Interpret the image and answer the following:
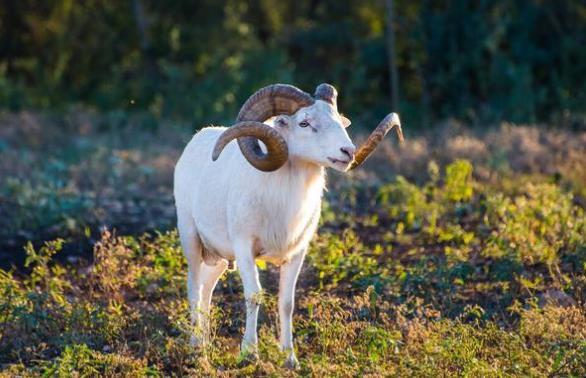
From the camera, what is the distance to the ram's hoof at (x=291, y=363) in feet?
26.6

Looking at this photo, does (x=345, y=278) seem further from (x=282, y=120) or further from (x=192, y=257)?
(x=282, y=120)

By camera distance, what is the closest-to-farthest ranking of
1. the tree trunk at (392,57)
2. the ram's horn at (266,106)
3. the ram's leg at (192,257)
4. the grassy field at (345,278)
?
the grassy field at (345,278) < the ram's horn at (266,106) < the ram's leg at (192,257) < the tree trunk at (392,57)

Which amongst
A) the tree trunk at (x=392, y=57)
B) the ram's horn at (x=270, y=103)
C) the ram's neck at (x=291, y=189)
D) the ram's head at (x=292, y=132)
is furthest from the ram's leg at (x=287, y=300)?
the tree trunk at (x=392, y=57)

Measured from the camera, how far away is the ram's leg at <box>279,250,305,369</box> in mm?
8375

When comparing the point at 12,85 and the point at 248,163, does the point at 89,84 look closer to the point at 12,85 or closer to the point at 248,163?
the point at 12,85

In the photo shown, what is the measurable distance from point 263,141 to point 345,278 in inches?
100

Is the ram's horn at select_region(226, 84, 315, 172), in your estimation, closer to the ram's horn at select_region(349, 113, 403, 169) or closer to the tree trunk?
the ram's horn at select_region(349, 113, 403, 169)

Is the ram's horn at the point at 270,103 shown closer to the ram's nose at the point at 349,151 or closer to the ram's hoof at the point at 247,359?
the ram's nose at the point at 349,151

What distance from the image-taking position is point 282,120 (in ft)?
27.7

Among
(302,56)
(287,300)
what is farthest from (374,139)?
(302,56)

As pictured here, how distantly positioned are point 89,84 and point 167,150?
8774mm

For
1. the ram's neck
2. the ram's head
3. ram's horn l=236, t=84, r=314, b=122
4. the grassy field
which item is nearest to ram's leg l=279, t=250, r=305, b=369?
the grassy field

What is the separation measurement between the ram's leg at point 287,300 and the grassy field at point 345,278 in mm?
164

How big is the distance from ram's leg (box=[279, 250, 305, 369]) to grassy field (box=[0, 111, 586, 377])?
164mm
